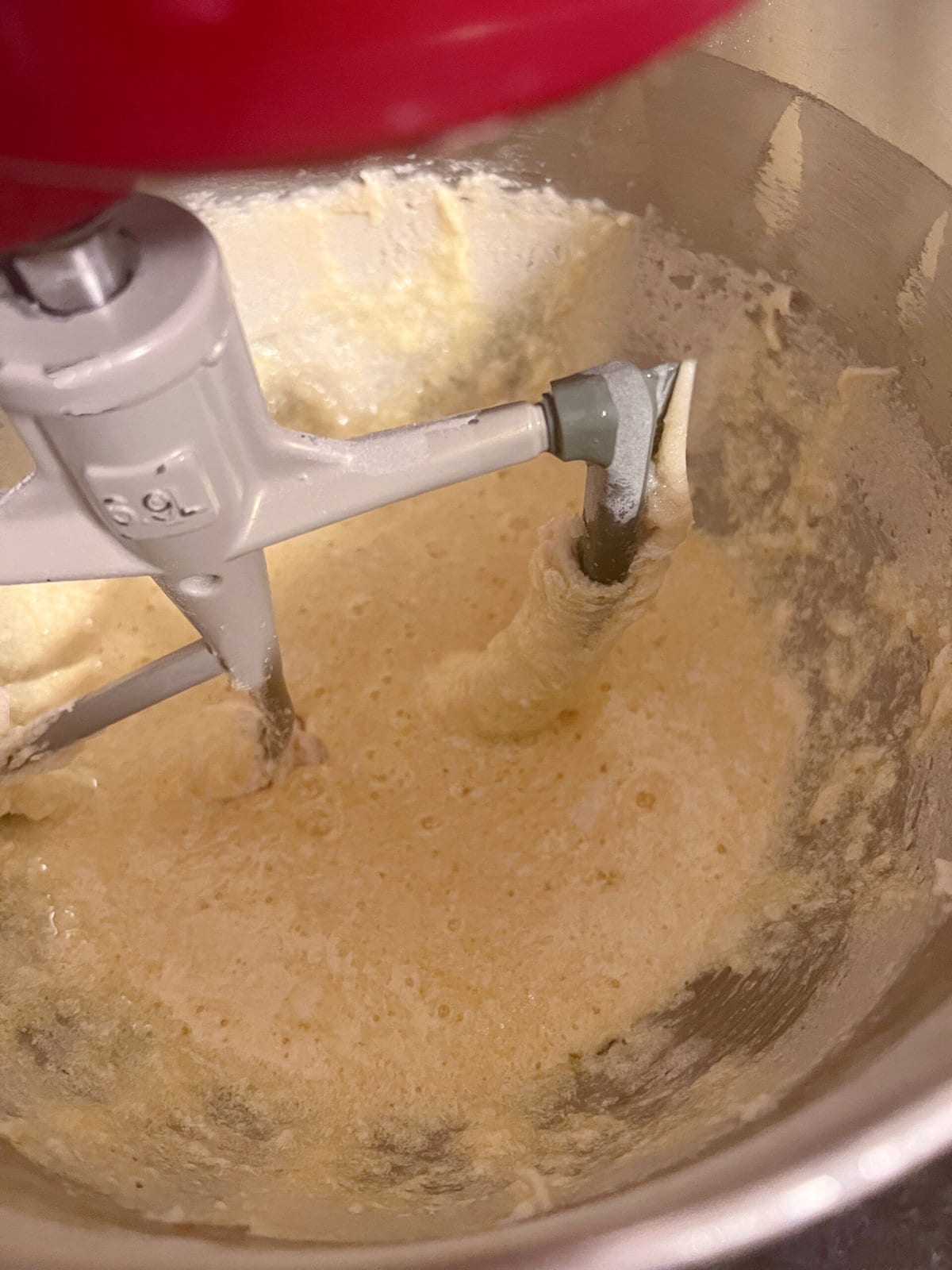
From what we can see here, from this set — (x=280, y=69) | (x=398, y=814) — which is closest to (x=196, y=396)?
(x=280, y=69)

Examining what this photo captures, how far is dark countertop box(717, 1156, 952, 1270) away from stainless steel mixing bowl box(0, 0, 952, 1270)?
150 mm

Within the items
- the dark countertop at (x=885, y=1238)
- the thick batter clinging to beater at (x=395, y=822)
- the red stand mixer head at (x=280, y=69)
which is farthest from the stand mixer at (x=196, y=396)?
the dark countertop at (x=885, y=1238)

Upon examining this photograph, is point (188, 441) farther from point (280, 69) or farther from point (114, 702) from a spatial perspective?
point (114, 702)

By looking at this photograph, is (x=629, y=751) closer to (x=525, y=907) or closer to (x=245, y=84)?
(x=525, y=907)

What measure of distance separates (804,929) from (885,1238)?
0.22 m

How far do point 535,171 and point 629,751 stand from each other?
53 cm

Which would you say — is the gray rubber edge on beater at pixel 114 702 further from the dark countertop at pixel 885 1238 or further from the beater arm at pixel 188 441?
the dark countertop at pixel 885 1238

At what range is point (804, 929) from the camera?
697 millimetres

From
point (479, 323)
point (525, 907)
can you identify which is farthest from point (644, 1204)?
point (479, 323)

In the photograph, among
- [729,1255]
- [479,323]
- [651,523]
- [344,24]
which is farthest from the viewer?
[479,323]

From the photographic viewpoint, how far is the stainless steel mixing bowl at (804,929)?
0.42m

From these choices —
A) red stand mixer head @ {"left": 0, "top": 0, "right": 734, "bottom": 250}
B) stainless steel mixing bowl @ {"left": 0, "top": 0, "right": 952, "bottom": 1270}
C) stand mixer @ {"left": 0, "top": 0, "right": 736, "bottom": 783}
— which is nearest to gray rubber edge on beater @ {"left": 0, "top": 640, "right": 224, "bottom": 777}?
stand mixer @ {"left": 0, "top": 0, "right": 736, "bottom": 783}

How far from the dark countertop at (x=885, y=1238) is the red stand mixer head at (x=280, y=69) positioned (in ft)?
2.37

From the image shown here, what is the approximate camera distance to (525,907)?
2.65 feet
